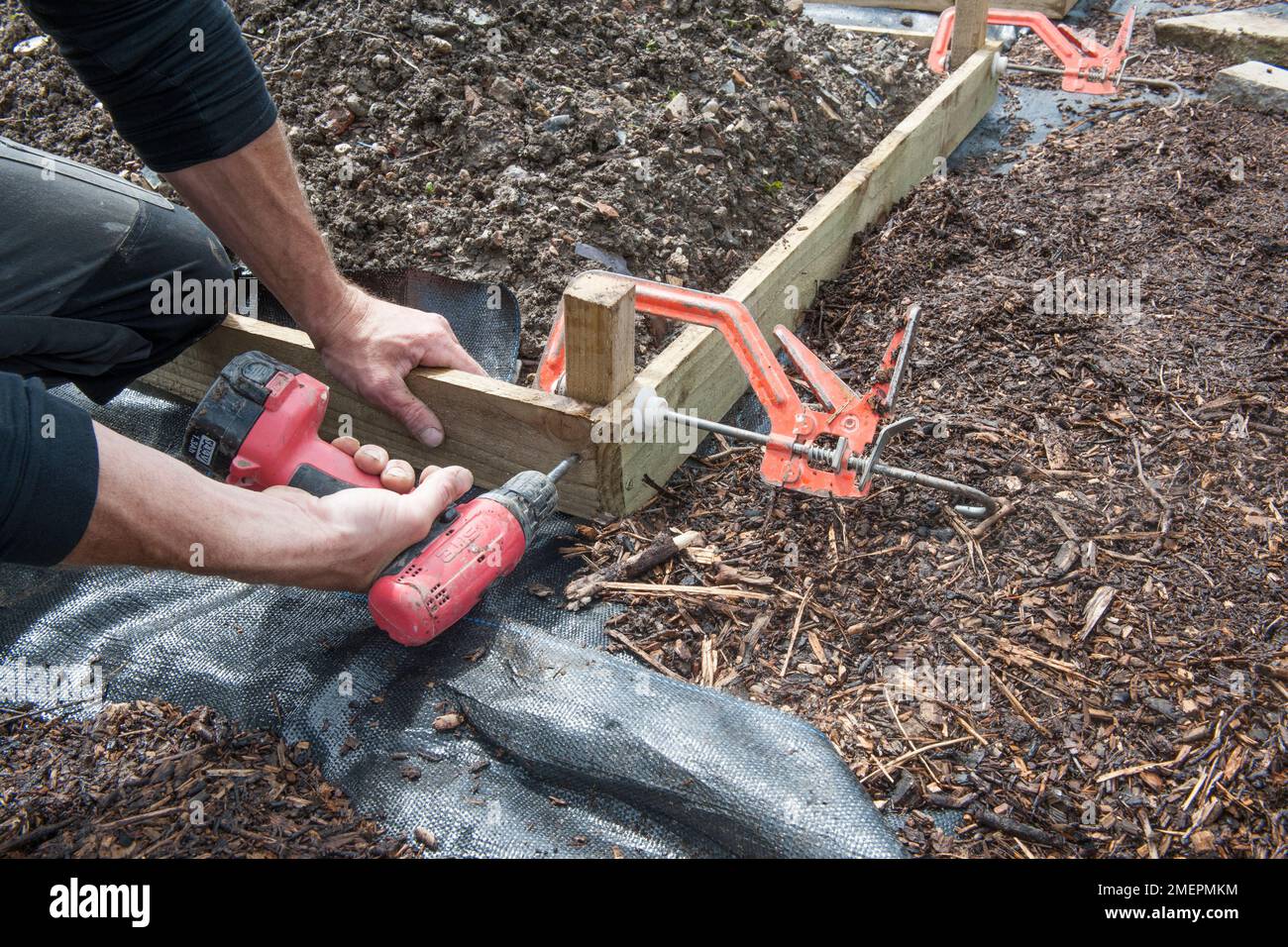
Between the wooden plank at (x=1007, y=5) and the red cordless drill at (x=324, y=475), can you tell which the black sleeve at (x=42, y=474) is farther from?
the wooden plank at (x=1007, y=5)

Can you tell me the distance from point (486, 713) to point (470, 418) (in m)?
0.84

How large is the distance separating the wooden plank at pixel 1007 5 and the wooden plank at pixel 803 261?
1136mm

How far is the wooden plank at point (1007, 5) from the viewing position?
5.31 meters

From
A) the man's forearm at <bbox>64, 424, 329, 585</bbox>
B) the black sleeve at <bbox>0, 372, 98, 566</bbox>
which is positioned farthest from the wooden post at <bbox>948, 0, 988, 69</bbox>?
the black sleeve at <bbox>0, 372, 98, 566</bbox>

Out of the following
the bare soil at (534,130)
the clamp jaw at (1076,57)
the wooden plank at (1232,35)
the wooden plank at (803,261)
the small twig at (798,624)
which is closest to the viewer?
the small twig at (798,624)

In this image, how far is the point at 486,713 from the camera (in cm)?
191

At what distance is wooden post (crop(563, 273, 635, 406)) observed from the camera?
2154 millimetres

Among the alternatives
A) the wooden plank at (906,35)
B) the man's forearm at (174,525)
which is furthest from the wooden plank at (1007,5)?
the man's forearm at (174,525)

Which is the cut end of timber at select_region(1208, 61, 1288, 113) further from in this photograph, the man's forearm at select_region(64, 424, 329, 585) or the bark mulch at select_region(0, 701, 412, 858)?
the bark mulch at select_region(0, 701, 412, 858)

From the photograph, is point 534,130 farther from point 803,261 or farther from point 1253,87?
point 1253,87

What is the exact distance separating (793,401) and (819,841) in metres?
1.11

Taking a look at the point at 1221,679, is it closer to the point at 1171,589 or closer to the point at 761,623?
the point at 1171,589

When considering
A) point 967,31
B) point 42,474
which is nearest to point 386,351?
point 42,474

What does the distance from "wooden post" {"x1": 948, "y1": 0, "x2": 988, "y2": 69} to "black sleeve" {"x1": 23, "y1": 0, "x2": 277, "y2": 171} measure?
3.22m
